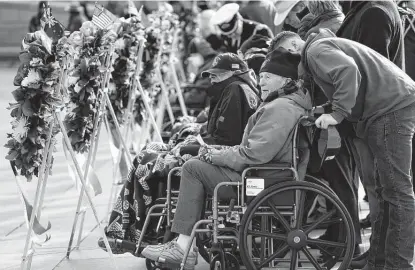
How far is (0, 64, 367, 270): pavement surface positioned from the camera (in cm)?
640

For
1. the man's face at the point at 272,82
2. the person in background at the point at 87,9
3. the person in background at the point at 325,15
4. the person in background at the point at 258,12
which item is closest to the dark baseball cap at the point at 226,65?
the person in background at the point at 325,15

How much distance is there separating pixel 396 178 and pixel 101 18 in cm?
248

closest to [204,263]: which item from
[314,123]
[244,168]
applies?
[244,168]

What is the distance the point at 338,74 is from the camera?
5.12 metres

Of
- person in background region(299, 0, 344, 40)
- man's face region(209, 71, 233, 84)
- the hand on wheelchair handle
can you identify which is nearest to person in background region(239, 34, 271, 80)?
person in background region(299, 0, 344, 40)

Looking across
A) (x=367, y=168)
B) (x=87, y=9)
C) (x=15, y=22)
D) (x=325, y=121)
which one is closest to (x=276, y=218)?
(x=325, y=121)

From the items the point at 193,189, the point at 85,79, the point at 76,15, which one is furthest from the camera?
the point at 76,15

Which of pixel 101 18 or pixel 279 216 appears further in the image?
pixel 101 18

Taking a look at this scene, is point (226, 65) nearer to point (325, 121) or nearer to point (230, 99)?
point (230, 99)

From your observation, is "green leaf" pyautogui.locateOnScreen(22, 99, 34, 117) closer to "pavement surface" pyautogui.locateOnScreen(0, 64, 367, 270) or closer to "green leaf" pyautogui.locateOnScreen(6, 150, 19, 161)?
"green leaf" pyautogui.locateOnScreen(6, 150, 19, 161)

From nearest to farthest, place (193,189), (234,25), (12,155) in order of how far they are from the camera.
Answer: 1. (193,189)
2. (12,155)
3. (234,25)

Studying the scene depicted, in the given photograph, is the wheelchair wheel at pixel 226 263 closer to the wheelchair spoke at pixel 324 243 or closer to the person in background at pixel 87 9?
the wheelchair spoke at pixel 324 243

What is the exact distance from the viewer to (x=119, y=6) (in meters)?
19.2

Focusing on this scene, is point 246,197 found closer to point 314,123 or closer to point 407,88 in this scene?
point 314,123
